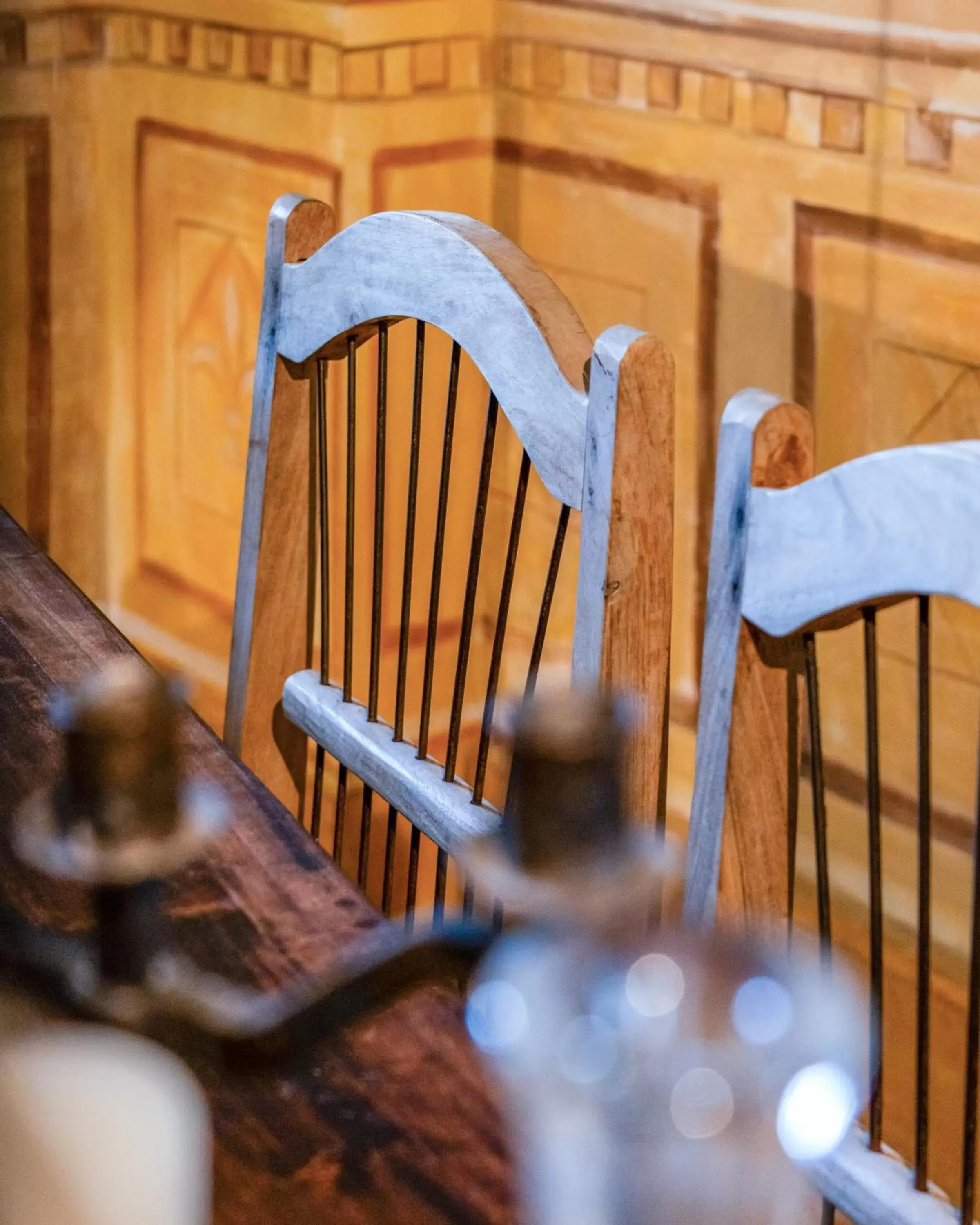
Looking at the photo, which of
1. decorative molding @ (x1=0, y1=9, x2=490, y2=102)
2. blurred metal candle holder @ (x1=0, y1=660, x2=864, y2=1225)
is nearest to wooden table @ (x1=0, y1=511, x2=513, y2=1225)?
blurred metal candle holder @ (x1=0, y1=660, x2=864, y2=1225)

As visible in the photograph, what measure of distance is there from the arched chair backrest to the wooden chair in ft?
0.20

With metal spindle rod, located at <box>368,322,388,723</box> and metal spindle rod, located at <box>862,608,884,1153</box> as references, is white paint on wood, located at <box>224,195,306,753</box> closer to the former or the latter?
metal spindle rod, located at <box>368,322,388,723</box>

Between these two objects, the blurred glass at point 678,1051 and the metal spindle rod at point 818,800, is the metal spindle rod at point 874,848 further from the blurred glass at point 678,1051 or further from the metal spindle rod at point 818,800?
the blurred glass at point 678,1051

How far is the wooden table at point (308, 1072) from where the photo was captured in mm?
516

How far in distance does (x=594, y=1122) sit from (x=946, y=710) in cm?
139

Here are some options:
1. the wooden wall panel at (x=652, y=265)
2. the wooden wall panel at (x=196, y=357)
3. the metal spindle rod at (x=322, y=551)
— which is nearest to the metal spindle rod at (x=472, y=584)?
the metal spindle rod at (x=322, y=551)

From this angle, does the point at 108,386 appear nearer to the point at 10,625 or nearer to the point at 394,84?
the point at 394,84

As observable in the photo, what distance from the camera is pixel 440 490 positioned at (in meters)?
1.04

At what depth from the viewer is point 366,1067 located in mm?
582

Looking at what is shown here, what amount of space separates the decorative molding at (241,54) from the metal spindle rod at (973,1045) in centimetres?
156

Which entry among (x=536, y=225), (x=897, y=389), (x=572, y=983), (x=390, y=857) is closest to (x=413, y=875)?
(x=390, y=857)

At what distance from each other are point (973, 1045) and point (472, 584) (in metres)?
0.41

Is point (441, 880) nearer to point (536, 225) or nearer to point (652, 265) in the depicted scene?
point (652, 265)

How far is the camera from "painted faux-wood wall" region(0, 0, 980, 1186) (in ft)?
5.53
